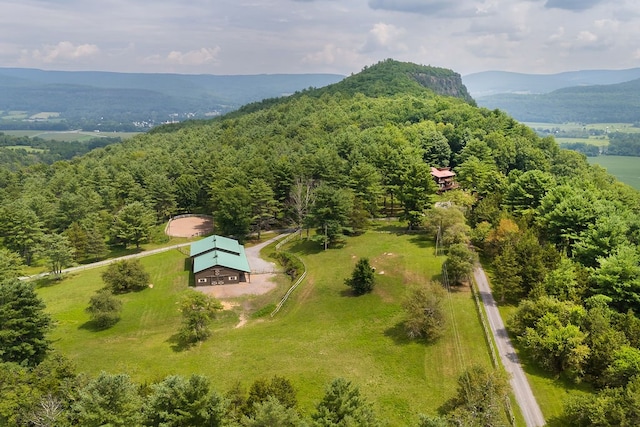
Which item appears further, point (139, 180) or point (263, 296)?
point (139, 180)

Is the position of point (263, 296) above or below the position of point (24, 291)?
below

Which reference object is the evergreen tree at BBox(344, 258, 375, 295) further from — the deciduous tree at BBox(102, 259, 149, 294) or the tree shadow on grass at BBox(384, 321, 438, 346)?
the deciduous tree at BBox(102, 259, 149, 294)

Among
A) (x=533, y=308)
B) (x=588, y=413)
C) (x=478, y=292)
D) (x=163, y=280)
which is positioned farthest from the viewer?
(x=163, y=280)

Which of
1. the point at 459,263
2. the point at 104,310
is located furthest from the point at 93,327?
the point at 459,263

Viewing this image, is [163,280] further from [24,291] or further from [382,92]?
[382,92]

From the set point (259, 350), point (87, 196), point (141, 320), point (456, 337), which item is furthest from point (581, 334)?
point (87, 196)

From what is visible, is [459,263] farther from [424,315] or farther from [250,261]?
[250,261]

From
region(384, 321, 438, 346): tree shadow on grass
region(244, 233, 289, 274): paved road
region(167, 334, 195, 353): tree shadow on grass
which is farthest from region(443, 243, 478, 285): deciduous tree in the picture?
region(167, 334, 195, 353): tree shadow on grass

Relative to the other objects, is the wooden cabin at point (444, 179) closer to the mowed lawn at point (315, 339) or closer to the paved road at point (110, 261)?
the mowed lawn at point (315, 339)
